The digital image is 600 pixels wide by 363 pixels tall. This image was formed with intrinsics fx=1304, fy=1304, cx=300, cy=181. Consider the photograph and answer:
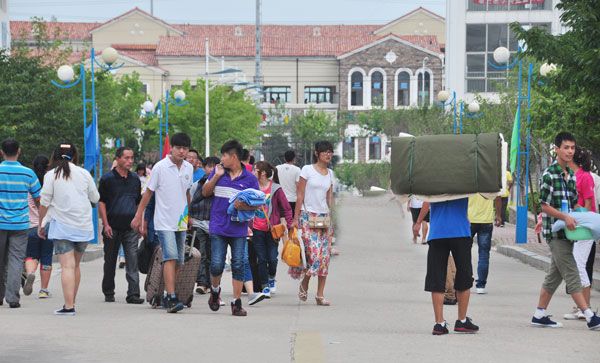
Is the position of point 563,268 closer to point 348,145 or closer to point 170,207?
point 170,207

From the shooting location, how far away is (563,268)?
12.0 m

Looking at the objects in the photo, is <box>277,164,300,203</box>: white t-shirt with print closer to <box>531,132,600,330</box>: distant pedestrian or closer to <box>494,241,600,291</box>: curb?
<box>494,241,600,291</box>: curb

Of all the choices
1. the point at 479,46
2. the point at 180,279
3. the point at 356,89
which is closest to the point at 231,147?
the point at 180,279

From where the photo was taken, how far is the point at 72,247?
1319 centimetres

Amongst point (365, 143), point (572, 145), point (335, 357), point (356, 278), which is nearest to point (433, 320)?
point (572, 145)

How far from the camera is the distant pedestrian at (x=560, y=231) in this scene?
11.9 meters

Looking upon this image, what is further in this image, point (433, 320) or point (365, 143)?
point (365, 143)

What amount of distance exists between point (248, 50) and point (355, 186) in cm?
3429

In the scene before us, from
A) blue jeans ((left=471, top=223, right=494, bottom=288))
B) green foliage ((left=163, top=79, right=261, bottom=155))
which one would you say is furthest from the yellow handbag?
green foliage ((left=163, top=79, right=261, bottom=155))

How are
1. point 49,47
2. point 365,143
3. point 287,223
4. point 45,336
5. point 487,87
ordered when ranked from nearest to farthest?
point 45,336 → point 287,223 → point 49,47 → point 487,87 → point 365,143

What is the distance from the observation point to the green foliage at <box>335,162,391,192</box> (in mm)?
69625

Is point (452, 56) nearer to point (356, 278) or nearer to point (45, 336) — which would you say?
point (356, 278)

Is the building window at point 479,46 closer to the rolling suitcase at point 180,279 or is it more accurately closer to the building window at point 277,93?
the building window at point 277,93

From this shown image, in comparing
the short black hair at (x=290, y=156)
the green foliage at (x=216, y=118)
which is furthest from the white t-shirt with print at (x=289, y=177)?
the green foliage at (x=216, y=118)
